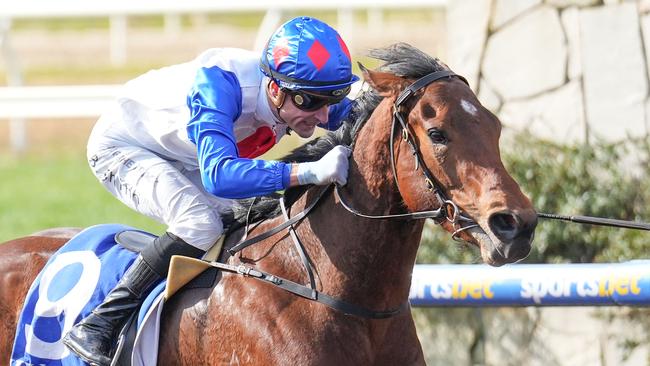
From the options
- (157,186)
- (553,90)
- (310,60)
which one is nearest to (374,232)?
(310,60)

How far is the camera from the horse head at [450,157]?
3.49 m

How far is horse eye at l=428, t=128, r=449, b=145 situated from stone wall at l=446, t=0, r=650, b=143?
2721 mm

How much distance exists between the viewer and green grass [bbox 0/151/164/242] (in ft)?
30.2

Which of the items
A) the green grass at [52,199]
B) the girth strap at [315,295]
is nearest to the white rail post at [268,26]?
the green grass at [52,199]

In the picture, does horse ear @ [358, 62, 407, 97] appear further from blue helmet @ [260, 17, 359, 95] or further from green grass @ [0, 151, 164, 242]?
green grass @ [0, 151, 164, 242]

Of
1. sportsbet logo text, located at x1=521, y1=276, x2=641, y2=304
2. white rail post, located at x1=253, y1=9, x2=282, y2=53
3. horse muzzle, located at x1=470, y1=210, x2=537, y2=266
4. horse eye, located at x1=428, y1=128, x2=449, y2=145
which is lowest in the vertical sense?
white rail post, located at x1=253, y1=9, x2=282, y2=53

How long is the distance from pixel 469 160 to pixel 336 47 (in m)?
0.71

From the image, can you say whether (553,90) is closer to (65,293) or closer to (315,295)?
(315,295)

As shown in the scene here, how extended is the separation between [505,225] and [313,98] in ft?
3.05

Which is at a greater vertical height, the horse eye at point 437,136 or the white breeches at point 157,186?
the horse eye at point 437,136

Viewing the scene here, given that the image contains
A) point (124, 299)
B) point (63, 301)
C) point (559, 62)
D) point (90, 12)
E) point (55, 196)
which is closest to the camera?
point (124, 299)

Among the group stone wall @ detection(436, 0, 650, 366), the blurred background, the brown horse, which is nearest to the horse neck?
the brown horse

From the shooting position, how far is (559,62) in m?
6.36

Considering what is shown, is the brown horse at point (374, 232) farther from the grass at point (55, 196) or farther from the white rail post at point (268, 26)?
the grass at point (55, 196)
